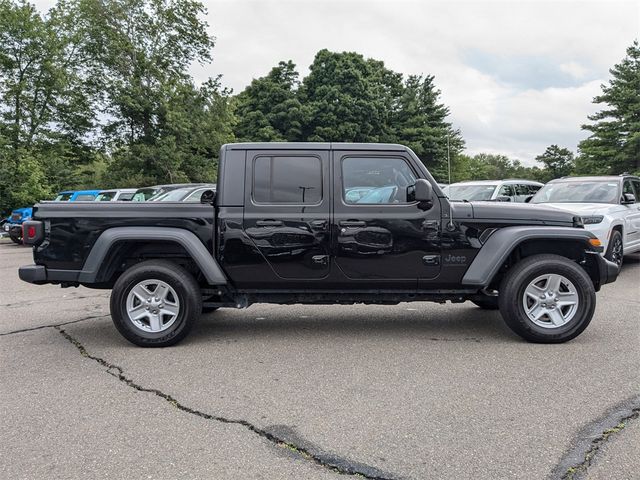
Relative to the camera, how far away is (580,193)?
9.77 meters

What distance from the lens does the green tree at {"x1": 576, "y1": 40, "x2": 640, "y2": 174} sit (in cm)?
3309

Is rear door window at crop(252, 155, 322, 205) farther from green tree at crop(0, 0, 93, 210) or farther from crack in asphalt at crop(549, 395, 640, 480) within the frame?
green tree at crop(0, 0, 93, 210)

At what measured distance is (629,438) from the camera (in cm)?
299

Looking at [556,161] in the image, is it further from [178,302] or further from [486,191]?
[178,302]

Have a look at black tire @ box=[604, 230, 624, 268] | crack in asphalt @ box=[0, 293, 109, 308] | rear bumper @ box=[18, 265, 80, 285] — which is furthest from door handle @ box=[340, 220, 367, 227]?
black tire @ box=[604, 230, 624, 268]

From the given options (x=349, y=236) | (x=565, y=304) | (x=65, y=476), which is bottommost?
(x=65, y=476)

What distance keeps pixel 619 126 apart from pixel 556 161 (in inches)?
1188

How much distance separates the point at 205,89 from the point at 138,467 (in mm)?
28041

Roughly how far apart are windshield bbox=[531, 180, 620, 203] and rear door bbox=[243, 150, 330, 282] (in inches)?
260

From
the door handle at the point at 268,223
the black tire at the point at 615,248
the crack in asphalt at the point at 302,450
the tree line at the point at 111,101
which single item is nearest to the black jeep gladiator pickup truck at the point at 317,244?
the door handle at the point at 268,223

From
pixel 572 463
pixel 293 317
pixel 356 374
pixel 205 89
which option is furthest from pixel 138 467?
pixel 205 89

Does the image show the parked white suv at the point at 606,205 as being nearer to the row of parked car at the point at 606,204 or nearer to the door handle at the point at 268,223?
the row of parked car at the point at 606,204

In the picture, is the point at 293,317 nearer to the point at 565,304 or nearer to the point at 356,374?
the point at 356,374

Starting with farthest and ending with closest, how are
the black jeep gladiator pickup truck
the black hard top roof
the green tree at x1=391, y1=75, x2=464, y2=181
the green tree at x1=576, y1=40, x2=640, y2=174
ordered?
the green tree at x1=391, y1=75, x2=464, y2=181
the green tree at x1=576, y1=40, x2=640, y2=174
the black hard top roof
the black jeep gladiator pickup truck
